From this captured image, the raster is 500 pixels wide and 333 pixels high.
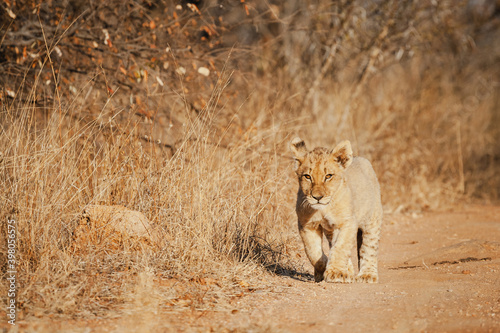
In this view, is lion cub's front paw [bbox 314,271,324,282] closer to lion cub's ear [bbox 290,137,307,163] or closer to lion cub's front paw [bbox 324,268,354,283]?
lion cub's front paw [bbox 324,268,354,283]

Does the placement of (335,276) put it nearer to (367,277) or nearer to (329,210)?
(367,277)

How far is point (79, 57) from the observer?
809 cm

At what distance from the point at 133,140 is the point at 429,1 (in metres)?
8.34

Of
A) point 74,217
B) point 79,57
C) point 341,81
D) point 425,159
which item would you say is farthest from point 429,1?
point 74,217

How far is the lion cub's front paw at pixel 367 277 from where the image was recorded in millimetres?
5598

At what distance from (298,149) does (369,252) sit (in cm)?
119

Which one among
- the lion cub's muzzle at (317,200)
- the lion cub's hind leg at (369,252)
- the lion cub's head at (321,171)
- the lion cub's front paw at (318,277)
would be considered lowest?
the lion cub's front paw at (318,277)

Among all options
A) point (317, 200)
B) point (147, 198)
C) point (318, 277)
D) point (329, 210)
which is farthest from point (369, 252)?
point (147, 198)

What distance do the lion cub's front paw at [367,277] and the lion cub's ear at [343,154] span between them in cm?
100

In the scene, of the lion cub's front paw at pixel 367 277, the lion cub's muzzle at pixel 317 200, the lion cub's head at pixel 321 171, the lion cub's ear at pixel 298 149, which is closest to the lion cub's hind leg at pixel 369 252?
the lion cub's front paw at pixel 367 277

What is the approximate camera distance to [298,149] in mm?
5645

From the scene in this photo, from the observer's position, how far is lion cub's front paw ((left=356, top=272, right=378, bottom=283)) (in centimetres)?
560

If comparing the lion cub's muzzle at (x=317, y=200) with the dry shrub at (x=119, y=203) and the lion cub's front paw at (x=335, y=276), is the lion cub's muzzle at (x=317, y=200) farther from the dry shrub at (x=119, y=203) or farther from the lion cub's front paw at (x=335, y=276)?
the dry shrub at (x=119, y=203)

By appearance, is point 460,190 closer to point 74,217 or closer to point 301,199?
point 301,199
